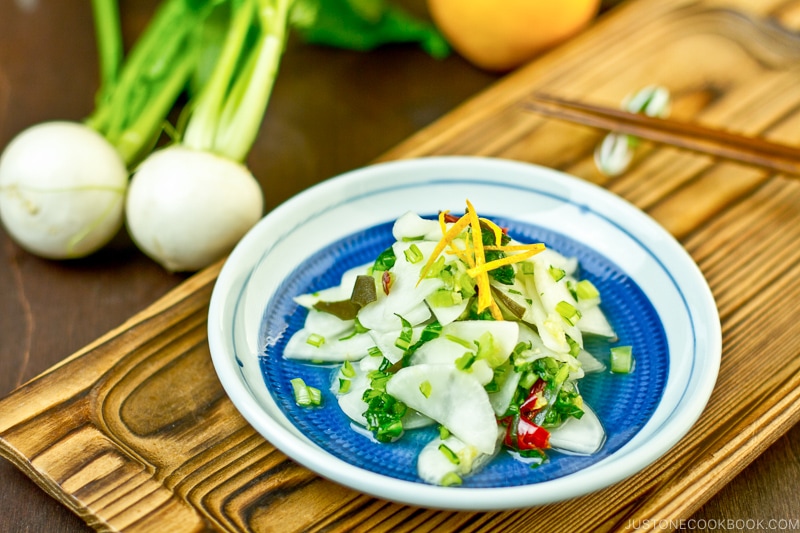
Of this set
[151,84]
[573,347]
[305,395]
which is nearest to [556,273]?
[573,347]

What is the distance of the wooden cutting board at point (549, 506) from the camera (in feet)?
5.52

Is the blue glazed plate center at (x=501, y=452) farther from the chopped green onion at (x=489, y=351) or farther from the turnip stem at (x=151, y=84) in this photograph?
the turnip stem at (x=151, y=84)

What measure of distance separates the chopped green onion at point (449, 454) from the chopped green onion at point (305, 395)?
0.34 metres

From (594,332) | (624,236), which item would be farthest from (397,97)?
(594,332)

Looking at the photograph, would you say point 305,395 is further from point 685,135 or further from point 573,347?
point 685,135

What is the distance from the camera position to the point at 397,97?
10.8 feet

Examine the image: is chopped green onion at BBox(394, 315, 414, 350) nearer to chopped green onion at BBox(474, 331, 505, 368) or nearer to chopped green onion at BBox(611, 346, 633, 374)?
chopped green onion at BBox(474, 331, 505, 368)

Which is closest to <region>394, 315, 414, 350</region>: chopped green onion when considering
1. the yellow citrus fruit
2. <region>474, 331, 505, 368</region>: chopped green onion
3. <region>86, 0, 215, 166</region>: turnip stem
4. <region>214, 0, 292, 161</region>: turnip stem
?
<region>474, 331, 505, 368</region>: chopped green onion

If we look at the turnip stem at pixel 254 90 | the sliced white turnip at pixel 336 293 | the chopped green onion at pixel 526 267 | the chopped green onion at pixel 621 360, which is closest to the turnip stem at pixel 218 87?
the turnip stem at pixel 254 90

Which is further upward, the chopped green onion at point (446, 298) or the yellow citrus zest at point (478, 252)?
the yellow citrus zest at point (478, 252)

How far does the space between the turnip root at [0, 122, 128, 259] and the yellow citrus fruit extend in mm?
1442

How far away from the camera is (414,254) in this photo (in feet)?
6.18

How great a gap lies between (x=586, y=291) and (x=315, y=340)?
69cm

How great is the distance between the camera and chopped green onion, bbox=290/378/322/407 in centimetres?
186
